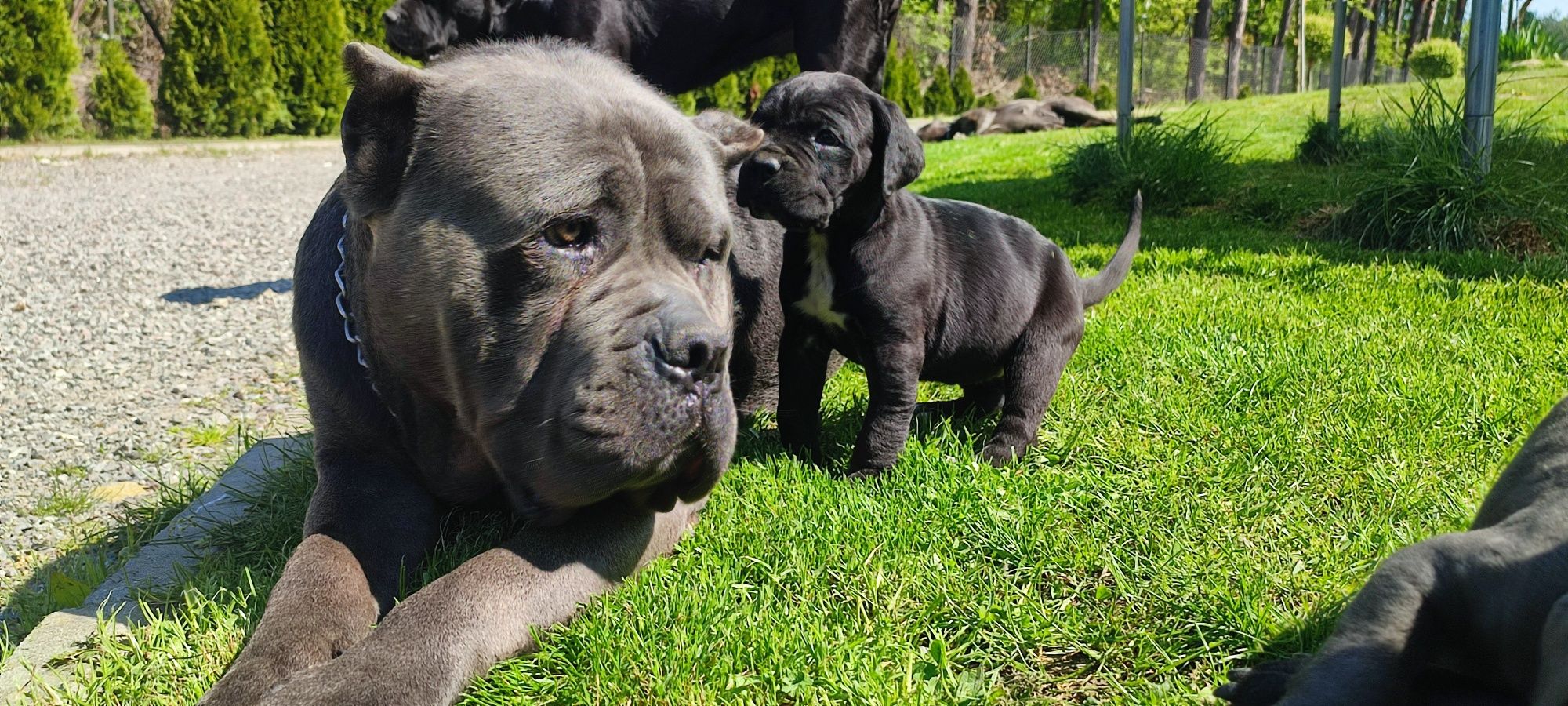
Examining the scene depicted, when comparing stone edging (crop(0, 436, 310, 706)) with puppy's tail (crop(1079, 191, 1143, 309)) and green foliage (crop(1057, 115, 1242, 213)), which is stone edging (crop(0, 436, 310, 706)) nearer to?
puppy's tail (crop(1079, 191, 1143, 309))

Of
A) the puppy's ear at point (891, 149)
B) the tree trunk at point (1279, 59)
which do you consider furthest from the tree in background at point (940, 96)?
the puppy's ear at point (891, 149)

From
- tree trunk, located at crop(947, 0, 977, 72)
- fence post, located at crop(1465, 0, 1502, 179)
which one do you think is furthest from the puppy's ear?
tree trunk, located at crop(947, 0, 977, 72)

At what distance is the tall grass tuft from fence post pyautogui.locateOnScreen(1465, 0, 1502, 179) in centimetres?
6

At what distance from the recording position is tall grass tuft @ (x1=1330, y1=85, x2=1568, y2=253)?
6707 mm

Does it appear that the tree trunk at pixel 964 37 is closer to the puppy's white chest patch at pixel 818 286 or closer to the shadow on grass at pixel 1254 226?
the shadow on grass at pixel 1254 226

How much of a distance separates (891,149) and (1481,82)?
5.29 metres

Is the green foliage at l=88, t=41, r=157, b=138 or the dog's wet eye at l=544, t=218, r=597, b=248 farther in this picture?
the green foliage at l=88, t=41, r=157, b=138

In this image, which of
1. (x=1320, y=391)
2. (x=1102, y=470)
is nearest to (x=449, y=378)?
(x=1102, y=470)

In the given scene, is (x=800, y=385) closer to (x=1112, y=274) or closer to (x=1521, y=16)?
(x=1112, y=274)

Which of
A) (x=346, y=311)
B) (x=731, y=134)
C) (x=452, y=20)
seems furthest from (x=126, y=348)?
(x=731, y=134)

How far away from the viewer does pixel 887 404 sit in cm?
347

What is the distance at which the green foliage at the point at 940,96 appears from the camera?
92.0 feet

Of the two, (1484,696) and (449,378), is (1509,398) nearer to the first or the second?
→ (1484,696)

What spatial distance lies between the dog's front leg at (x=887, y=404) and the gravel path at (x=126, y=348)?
8.74 ft
